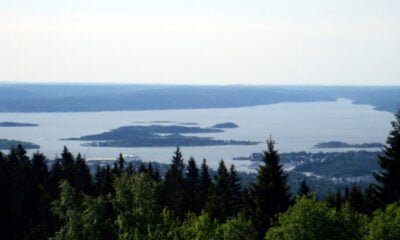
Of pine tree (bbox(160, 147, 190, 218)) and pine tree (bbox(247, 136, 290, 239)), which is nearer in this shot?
pine tree (bbox(247, 136, 290, 239))

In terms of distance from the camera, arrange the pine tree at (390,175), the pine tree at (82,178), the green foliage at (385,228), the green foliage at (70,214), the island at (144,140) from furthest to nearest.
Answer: the island at (144,140)
the pine tree at (82,178)
the pine tree at (390,175)
the green foliage at (70,214)
the green foliage at (385,228)

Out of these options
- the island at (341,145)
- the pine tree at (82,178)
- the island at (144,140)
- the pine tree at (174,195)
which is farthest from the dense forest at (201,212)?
the island at (144,140)

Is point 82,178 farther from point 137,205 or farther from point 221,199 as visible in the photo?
point 137,205

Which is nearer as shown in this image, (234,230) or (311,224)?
(311,224)

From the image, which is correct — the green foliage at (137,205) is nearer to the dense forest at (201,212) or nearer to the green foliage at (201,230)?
the dense forest at (201,212)

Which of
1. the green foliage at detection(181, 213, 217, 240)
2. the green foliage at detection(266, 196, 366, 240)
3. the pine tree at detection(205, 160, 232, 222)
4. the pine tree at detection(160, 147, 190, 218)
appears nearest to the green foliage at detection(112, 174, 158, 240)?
the green foliage at detection(181, 213, 217, 240)

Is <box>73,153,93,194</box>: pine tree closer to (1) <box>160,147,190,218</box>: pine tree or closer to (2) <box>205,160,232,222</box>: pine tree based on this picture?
(1) <box>160,147,190,218</box>: pine tree

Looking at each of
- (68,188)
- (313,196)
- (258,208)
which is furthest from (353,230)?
(68,188)

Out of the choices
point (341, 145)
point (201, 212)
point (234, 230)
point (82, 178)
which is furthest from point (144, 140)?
point (234, 230)

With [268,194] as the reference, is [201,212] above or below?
below
